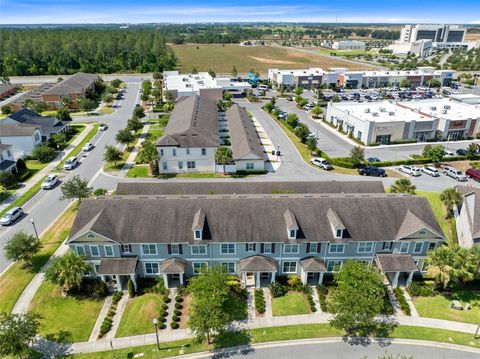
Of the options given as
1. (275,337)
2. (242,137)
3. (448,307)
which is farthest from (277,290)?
(242,137)

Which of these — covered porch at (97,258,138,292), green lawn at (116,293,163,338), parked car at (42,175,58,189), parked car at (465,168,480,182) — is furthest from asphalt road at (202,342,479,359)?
parked car at (42,175,58,189)

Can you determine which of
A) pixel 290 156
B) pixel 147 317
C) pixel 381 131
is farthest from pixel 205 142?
pixel 381 131

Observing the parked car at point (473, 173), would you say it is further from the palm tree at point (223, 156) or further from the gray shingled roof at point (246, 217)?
the palm tree at point (223, 156)

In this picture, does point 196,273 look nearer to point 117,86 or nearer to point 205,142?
point 205,142

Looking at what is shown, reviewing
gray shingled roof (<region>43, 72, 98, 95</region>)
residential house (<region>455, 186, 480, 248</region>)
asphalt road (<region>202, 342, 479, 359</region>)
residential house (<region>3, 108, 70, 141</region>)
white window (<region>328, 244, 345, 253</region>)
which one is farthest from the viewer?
gray shingled roof (<region>43, 72, 98, 95</region>)

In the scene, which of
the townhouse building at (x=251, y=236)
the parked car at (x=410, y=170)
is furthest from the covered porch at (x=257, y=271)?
the parked car at (x=410, y=170)

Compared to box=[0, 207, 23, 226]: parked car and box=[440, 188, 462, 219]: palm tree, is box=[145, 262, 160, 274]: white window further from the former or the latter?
box=[440, 188, 462, 219]: palm tree
